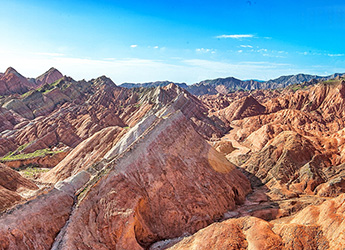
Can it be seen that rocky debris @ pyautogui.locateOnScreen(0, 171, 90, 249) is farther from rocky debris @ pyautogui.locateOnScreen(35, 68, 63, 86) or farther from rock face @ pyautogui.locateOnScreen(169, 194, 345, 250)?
rocky debris @ pyautogui.locateOnScreen(35, 68, 63, 86)

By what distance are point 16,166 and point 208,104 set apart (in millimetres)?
109702

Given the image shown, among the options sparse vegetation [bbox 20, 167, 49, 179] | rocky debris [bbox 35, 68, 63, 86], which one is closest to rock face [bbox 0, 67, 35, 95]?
rocky debris [bbox 35, 68, 63, 86]

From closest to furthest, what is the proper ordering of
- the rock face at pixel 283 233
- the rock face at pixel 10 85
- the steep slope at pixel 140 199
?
the rock face at pixel 283 233 < the steep slope at pixel 140 199 < the rock face at pixel 10 85

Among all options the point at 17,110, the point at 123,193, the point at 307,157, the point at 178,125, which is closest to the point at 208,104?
the point at 17,110

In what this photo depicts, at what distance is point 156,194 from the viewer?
971 inches

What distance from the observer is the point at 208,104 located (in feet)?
489

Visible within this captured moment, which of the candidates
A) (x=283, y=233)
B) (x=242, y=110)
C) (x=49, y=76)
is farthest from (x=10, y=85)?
(x=283, y=233)

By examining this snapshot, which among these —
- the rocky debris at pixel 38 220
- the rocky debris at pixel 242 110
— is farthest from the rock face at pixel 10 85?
the rocky debris at pixel 38 220

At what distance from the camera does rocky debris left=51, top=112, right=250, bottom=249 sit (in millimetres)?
19844

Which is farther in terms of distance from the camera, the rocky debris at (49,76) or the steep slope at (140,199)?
the rocky debris at (49,76)

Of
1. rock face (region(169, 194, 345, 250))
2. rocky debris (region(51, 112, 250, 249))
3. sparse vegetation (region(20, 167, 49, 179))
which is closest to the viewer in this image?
rock face (region(169, 194, 345, 250))

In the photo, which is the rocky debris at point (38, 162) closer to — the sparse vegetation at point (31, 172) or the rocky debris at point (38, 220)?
the sparse vegetation at point (31, 172)

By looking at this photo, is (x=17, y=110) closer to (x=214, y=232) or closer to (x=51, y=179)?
(x=51, y=179)

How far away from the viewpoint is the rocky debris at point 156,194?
19.8 metres
